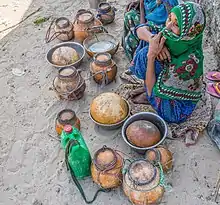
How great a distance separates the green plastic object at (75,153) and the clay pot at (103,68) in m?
0.92

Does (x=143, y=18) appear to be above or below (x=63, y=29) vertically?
above

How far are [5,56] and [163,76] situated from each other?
215cm

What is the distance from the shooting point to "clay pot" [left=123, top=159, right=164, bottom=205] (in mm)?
2537

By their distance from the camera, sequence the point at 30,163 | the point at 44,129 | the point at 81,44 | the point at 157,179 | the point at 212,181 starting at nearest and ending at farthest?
the point at 157,179, the point at 212,181, the point at 30,163, the point at 44,129, the point at 81,44

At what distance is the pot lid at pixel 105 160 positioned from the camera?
2707mm

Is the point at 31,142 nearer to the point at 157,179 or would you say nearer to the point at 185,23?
the point at 157,179

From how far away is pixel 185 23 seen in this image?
2.59m

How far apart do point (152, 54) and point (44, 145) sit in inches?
49.5

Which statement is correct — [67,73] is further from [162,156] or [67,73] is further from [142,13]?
[162,156]

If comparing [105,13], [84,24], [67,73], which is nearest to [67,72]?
[67,73]

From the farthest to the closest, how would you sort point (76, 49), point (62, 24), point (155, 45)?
point (62, 24) → point (76, 49) → point (155, 45)

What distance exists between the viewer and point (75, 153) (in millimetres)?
2770

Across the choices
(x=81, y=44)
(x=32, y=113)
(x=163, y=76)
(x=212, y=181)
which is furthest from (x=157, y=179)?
(x=81, y=44)

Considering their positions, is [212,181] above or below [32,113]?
below
